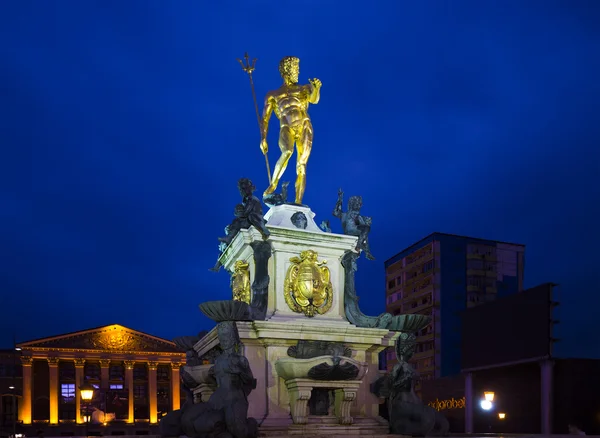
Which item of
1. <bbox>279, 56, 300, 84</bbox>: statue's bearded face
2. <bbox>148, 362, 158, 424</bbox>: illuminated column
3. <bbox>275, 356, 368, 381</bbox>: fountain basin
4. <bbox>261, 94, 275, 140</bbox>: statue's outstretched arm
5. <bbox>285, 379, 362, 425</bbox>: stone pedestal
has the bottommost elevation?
<bbox>148, 362, 158, 424</bbox>: illuminated column

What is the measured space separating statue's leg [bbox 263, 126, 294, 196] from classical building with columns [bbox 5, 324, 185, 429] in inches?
3018

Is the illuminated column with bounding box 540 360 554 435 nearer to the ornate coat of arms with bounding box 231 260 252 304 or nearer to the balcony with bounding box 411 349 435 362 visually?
the ornate coat of arms with bounding box 231 260 252 304

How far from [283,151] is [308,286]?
Result: 301 cm

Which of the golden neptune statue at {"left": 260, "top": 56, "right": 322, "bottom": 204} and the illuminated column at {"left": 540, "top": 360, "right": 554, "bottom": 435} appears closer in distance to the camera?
the golden neptune statue at {"left": 260, "top": 56, "right": 322, "bottom": 204}

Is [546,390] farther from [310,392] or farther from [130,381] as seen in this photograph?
[130,381]

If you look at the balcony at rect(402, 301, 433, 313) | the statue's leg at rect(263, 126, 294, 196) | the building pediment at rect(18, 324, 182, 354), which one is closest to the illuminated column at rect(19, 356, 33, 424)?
the building pediment at rect(18, 324, 182, 354)

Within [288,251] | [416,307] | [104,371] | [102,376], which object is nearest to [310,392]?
[288,251]

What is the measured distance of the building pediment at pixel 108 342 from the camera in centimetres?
8788

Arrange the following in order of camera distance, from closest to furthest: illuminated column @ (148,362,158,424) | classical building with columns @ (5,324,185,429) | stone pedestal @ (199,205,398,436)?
stone pedestal @ (199,205,398,436), classical building with columns @ (5,324,185,429), illuminated column @ (148,362,158,424)

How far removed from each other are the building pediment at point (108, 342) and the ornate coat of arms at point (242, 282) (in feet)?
270

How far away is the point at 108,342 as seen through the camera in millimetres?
91562

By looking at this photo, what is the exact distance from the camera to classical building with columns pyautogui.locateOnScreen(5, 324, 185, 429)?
86.6 m

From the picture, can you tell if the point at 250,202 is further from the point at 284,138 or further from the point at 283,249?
the point at 284,138

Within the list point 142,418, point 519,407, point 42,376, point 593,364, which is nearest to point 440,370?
point 519,407
